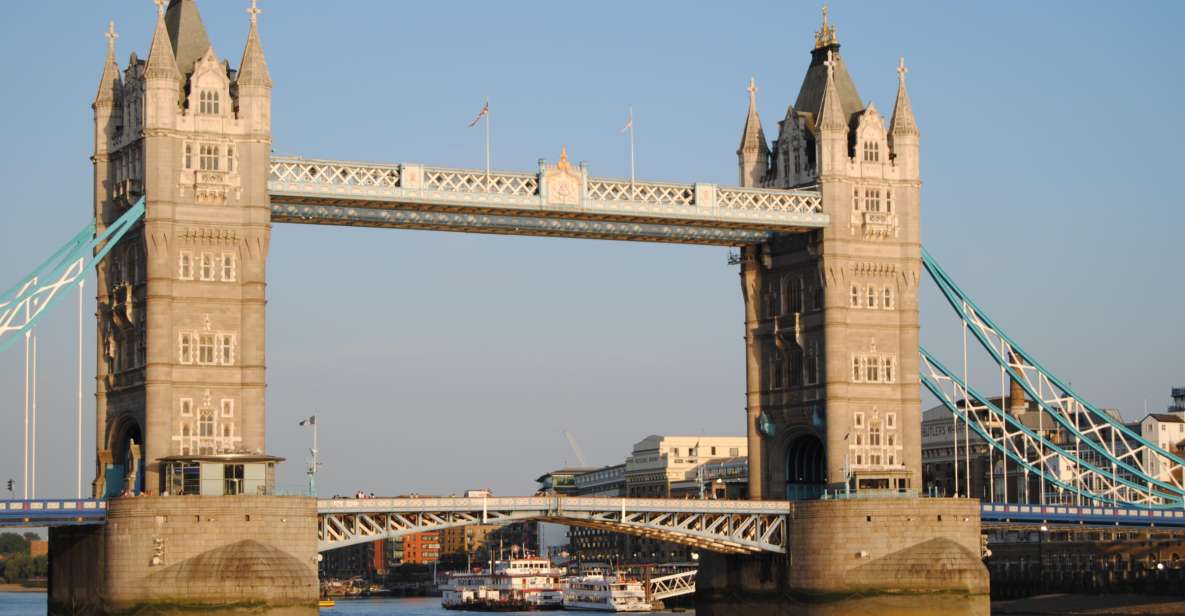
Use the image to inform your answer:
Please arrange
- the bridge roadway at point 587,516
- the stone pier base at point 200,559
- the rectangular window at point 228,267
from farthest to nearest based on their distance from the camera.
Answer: the rectangular window at point 228,267 → the bridge roadway at point 587,516 → the stone pier base at point 200,559

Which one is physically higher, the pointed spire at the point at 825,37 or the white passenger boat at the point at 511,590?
the pointed spire at the point at 825,37

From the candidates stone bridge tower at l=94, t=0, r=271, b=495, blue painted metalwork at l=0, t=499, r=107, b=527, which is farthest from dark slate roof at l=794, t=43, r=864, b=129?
blue painted metalwork at l=0, t=499, r=107, b=527

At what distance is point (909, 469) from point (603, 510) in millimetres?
17471

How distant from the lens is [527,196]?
107750mm

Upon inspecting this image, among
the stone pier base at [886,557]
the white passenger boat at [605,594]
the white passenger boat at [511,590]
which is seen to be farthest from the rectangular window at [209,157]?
the white passenger boat at [511,590]

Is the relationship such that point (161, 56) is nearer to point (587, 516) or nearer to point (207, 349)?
point (207, 349)

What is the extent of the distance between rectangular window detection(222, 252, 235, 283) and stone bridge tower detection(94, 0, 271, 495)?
0.16ft

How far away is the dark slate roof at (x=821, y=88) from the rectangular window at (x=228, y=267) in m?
34.3

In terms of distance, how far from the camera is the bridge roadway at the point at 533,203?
342ft

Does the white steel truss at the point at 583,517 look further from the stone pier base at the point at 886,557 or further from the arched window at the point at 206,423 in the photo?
the arched window at the point at 206,423

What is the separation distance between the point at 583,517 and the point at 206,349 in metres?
20.7

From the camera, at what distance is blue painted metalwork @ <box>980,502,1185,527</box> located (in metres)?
118

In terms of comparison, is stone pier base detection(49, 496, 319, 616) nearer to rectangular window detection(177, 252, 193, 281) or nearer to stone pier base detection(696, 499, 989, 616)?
rectangular window detection(177, 252, 193, 281)

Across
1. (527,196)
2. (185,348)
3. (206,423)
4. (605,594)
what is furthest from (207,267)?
(605,594)
